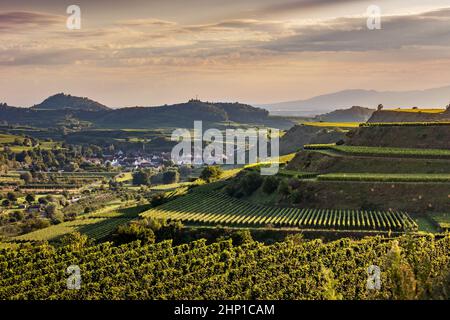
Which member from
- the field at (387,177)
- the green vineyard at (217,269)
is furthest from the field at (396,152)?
the green vineyard at (217,269)

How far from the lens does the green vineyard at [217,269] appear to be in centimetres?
4097

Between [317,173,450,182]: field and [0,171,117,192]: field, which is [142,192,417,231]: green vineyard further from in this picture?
[0,171,117,192]: field

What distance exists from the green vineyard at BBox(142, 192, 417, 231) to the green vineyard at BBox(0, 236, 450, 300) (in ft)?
17.6

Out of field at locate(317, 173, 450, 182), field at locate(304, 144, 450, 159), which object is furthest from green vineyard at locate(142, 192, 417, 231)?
field at locate(304, 144, 450, 159)

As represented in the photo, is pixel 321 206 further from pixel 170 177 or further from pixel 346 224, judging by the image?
pixel 170 177

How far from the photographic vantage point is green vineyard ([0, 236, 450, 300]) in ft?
134

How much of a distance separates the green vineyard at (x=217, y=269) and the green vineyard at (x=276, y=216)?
17.6ft

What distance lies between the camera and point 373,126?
89.1 meters

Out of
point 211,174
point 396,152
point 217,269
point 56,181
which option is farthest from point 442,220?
point 56,181

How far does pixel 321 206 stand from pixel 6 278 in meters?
34.5

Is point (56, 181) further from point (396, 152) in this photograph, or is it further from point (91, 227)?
point (396, 152)

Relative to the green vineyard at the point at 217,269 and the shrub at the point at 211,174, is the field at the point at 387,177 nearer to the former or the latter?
the green vineyard at the point at 217,269

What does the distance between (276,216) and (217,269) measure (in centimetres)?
1949

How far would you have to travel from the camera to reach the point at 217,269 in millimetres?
46688
